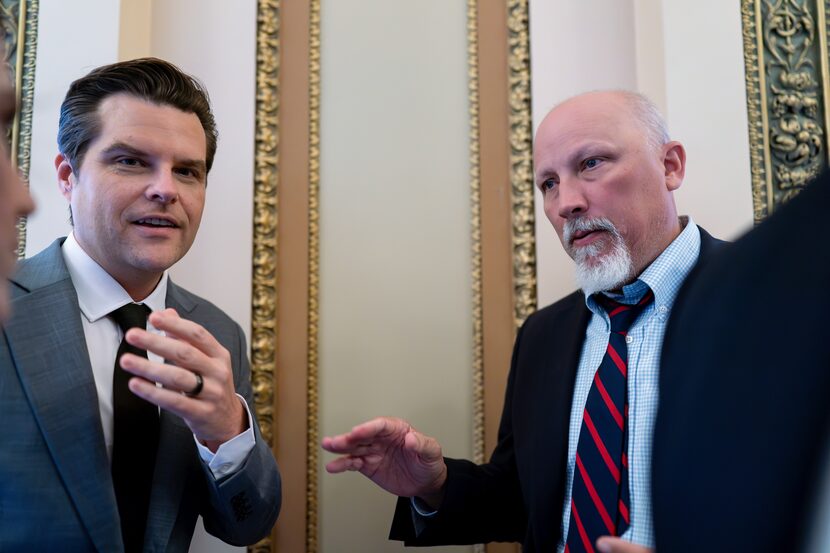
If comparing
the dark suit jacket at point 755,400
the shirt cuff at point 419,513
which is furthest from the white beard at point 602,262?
the dark suit jacket at point 755,400

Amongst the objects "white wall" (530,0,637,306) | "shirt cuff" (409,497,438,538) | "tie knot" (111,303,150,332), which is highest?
"white wall" (530,0,637,306)

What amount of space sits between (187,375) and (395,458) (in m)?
0.48

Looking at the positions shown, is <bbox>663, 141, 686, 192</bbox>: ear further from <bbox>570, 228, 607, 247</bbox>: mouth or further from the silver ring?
the silver ring

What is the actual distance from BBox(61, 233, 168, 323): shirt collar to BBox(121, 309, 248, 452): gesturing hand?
0.21 m

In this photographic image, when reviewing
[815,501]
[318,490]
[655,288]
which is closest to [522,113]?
[655,288]

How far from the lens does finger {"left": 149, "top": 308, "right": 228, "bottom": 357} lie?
0.90 metres

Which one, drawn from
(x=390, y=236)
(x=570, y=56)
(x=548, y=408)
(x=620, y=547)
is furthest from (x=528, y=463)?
(x=570, y=56)

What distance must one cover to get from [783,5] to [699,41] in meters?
0.23

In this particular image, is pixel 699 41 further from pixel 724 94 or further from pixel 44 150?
pixel 44 150

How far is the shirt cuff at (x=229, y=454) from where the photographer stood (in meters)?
1.03

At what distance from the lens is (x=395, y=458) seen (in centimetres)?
127

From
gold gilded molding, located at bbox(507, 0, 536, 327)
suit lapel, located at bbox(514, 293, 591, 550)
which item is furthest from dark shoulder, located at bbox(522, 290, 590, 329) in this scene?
gold gilded molding, located at bbox(507, 0, 536, 327)

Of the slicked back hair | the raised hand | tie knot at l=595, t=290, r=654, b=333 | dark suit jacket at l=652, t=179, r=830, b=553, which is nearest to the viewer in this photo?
dark suit jacket at l=652, t=179, r=830, b=553

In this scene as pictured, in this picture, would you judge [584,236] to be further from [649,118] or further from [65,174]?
[65,174]
